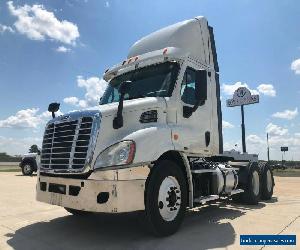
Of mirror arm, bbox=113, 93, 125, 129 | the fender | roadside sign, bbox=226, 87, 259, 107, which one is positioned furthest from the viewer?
roadside sign, bbox=226, 87, 259, 107

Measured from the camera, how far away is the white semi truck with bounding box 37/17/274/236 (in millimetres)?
5473

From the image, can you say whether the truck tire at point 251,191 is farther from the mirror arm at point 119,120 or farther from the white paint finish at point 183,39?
the mirror arm at point 119,120

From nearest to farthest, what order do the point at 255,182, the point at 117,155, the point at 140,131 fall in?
1. the point at 117,155
2. the point at 140,131
3. the point at 255,182

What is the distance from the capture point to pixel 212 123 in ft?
26.1

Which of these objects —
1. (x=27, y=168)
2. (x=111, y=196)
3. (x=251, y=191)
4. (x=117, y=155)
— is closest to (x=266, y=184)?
(x=251, y=191)

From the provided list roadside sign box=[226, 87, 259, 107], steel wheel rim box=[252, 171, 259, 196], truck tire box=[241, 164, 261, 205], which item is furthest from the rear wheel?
truck tire box=[241, 164, 261, 205]

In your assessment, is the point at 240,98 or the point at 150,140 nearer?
the point at 150,140

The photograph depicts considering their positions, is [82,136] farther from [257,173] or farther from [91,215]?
[257,173]

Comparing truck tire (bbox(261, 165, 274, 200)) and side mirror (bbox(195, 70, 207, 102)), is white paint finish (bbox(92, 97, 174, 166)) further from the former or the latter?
truck tire (bbox(261, 165, 274, 200))

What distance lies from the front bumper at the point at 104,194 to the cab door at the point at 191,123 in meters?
1.35

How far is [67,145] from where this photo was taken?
5.91 m

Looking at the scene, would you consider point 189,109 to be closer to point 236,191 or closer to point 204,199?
point 204,199

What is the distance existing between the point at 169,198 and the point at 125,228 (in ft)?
3.55

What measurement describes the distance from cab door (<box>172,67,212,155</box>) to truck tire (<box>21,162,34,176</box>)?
18631 mm
